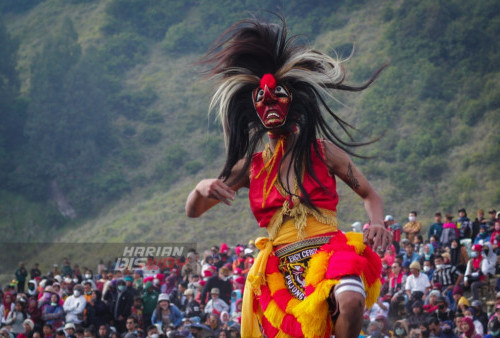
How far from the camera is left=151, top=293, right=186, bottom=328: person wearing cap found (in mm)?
15414

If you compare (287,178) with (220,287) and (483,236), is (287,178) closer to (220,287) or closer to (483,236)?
(220,287)

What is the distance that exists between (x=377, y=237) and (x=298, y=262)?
65 cm

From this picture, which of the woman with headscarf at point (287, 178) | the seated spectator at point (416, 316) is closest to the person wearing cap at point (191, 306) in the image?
the seated spectator at point (416, 316)

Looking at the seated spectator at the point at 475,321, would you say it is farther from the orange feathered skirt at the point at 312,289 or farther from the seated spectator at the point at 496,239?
the orange feathered skirt at the point at 312,289

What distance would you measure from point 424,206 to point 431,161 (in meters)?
3.55

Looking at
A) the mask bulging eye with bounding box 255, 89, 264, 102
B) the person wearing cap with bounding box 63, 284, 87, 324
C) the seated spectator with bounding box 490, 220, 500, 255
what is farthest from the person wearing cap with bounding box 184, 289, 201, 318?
the mask bulging eye with bounding box 255, 89, 264, 102

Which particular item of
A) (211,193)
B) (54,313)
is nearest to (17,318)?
(54,313)

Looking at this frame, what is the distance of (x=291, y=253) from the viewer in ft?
21.1

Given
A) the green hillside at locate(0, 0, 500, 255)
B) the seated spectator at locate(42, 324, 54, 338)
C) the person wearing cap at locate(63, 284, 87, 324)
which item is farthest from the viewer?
the green hillside at locate(0, 0, 500, 255)

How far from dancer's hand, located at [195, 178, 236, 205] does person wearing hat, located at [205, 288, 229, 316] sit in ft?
31.9

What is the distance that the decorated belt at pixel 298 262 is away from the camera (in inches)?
250

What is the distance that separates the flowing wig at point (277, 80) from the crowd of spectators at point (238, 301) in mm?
6831

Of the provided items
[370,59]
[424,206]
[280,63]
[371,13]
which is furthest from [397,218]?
[280,63]

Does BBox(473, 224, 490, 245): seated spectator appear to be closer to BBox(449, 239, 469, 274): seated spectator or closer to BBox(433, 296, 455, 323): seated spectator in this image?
BBox(449, 239, 469, 274): seated spectator
